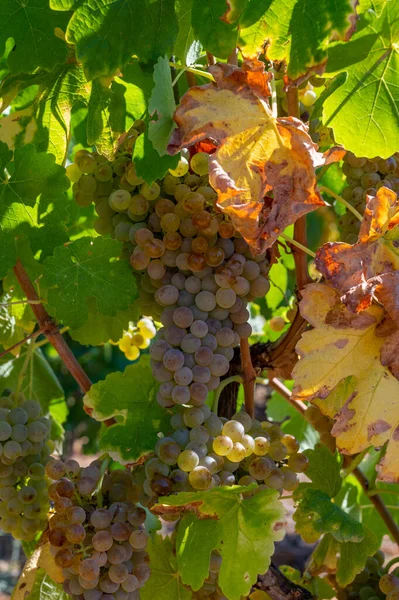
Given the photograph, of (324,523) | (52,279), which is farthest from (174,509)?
(52,279)

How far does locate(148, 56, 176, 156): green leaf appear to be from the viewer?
0.94 m

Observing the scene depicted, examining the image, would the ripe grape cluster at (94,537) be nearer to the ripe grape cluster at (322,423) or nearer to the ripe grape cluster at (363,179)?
the ripe grape cluster at (322,423)

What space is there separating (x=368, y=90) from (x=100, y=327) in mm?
525

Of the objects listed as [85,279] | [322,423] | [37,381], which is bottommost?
[37,381]

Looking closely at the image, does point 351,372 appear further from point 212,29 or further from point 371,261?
point 212,29

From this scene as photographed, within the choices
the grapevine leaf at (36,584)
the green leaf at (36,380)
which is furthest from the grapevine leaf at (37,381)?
the grapevine leaf at (36,584)

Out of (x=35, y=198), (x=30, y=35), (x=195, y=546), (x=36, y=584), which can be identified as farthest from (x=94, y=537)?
(x=30, y=35)

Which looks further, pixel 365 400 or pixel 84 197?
pixel 84 197

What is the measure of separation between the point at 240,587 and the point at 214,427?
7.6 inches

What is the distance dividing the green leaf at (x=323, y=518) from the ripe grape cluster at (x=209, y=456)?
0.14ft

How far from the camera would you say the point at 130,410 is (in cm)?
105

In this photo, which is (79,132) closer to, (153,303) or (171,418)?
(153,303)

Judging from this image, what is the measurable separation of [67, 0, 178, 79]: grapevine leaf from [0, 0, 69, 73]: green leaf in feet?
0.39

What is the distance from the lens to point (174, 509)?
94cm
